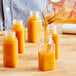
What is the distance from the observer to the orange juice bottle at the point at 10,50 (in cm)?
95

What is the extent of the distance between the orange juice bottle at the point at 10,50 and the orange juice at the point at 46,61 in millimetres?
117

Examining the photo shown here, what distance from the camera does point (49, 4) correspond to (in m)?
2.23

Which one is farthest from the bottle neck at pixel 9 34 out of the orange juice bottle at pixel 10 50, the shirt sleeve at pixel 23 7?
the shirt sleeve at pixel 23 7

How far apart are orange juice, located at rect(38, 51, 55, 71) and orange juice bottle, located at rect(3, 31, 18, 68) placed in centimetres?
12

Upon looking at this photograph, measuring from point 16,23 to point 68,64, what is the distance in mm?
362

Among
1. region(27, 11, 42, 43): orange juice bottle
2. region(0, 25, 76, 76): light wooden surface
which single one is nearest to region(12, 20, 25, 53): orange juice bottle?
region(0, 25, 76, 76): light wooden surface

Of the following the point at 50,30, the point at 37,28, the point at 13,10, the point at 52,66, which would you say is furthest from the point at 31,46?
the point at 13,10

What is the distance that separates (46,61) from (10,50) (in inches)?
6.3

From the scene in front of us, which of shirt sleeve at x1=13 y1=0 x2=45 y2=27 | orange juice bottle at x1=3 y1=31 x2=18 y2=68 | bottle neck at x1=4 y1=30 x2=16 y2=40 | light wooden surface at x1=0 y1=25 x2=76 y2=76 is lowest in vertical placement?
light wooden surface at x1=0 y1=25 x2=76 y2=76

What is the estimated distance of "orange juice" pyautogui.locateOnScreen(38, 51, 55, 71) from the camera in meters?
0.92

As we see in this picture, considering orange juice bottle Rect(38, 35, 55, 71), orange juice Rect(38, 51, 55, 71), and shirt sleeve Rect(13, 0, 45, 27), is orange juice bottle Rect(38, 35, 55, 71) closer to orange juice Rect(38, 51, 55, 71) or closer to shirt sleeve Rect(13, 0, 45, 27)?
orange juice Rect(38, 51, 55, 71)

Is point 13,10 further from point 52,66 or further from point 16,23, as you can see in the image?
point 52,66

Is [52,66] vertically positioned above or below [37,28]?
below

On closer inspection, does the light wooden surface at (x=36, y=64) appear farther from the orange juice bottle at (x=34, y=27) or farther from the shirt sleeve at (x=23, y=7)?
the shirt sleeve at (x=23, y=7)
